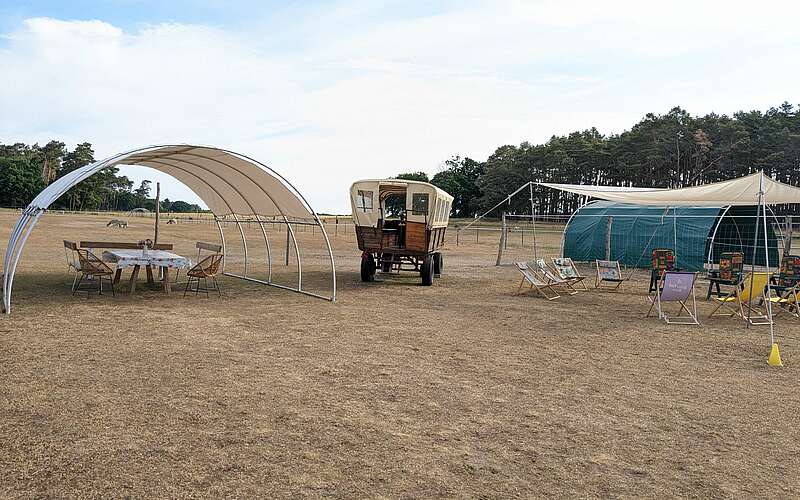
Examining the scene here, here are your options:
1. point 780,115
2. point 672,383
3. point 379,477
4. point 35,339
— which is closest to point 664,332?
point 672,383

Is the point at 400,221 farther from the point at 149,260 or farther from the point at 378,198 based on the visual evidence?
the point at 149,260

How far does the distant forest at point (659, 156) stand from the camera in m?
52.1

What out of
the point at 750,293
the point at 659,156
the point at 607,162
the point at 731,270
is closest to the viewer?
the point at 750,293

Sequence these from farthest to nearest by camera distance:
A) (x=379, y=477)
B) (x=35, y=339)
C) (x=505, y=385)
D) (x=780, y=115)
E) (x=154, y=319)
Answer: (x=780, y=115)
(x=154, y=319)
(x=35, y=339)
(x=505, y=385)
(x=379, y=477)

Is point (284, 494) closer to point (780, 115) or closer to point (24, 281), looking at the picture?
point (24, 281)

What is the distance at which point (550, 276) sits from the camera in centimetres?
1320

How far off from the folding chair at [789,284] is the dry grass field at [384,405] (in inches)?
43.0

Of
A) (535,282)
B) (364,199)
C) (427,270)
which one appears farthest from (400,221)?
(535,282)

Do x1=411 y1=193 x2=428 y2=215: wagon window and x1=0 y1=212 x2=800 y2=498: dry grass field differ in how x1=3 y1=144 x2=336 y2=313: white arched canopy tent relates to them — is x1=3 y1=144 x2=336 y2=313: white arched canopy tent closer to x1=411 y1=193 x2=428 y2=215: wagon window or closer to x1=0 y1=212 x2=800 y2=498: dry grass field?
x1=0 y1=212 x2=800 y2=498: dry grass field

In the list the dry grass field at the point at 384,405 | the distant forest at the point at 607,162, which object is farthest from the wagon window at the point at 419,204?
the distant forest at the point at 607,162

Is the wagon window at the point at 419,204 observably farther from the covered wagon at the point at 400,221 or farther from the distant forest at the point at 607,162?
the distant forest at the point at 607,162

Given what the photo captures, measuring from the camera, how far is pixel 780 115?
56.4 m

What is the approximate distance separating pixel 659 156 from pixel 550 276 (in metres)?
46.3

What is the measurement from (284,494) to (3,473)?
171cm
